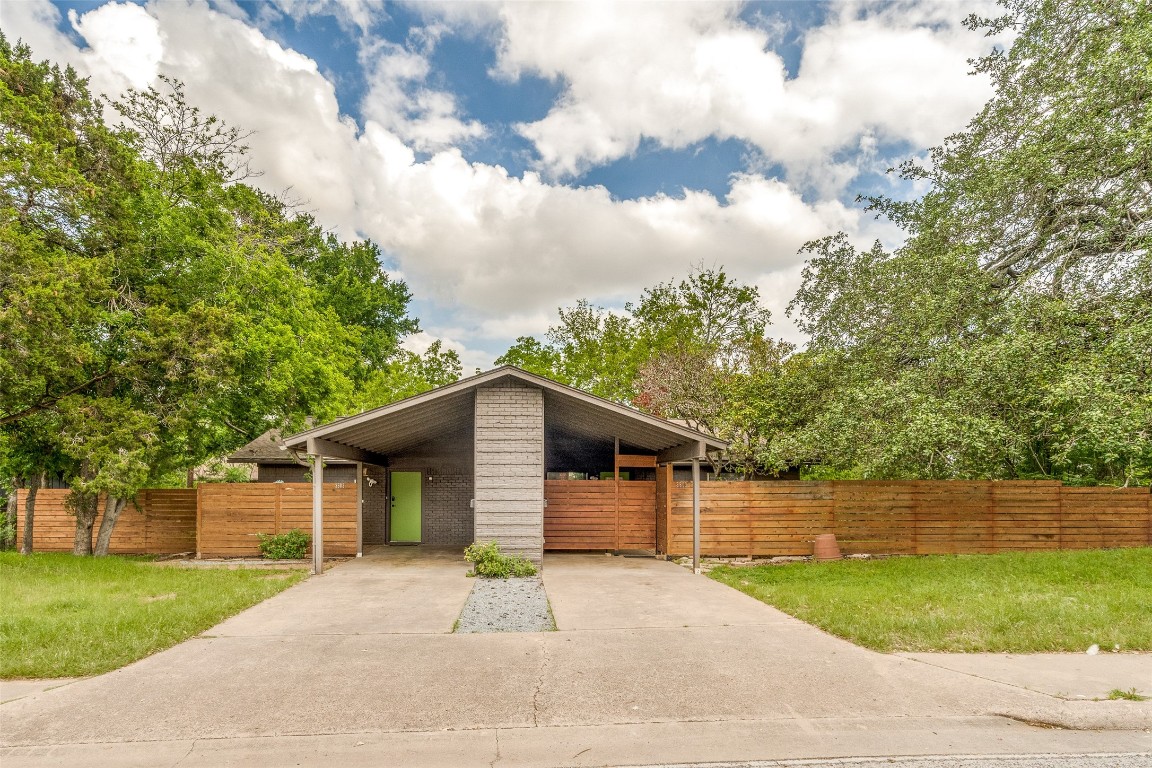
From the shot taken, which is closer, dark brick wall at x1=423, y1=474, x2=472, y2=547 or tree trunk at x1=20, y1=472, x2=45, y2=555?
tree trunk at x1=20, y1=472, x2=45, y2=555

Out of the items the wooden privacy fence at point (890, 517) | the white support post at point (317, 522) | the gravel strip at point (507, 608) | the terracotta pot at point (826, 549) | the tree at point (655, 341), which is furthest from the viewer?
the tree at point (655, 341)

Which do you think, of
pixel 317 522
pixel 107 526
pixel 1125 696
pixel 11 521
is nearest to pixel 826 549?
pixel 1125 696

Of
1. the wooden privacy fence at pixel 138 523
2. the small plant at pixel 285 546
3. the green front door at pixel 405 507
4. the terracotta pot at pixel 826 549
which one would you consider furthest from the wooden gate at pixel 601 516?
the wooden privacy fence at pixel 138 523

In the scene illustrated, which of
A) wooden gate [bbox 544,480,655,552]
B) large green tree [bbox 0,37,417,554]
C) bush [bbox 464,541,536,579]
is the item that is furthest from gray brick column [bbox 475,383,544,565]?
large green tree [bbox 0,37,417,554]

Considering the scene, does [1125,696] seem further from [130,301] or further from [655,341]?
[655,341]

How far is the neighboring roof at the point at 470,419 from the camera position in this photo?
10.2 meters

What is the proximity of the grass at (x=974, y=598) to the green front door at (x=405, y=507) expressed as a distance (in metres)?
8.42

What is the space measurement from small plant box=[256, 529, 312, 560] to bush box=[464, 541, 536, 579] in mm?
4230

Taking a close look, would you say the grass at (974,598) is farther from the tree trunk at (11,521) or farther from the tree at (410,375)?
the tree trunk at (11,521)

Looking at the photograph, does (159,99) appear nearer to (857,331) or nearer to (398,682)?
(398,682)

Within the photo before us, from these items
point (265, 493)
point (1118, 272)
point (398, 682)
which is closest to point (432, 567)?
point (265, 493)

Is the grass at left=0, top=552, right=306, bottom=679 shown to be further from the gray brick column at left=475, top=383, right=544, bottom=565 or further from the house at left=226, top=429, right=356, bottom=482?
the house at left=226, top=429, right=356, bottom=482

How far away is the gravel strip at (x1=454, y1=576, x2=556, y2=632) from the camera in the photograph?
21.8 ft

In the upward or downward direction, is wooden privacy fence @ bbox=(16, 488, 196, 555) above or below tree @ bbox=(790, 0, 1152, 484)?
below
